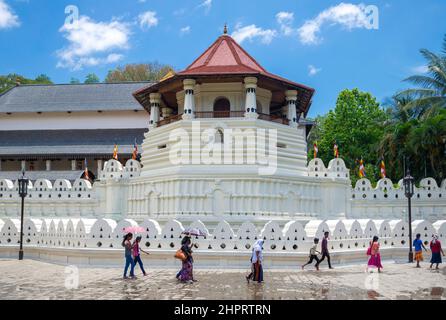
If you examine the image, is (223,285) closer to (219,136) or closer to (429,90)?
(219,136)

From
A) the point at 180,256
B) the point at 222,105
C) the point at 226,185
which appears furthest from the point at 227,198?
the point at 180,256

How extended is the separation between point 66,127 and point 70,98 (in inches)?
142

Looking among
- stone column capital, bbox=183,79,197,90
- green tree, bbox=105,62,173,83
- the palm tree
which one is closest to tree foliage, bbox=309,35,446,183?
the palm tree

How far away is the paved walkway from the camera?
495 inches

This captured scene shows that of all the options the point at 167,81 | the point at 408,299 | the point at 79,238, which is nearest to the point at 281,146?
the point at 167,81

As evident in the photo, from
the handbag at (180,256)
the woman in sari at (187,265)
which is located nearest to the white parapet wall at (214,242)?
the woman in sari at (187,265)

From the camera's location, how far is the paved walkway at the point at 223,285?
41.3ft

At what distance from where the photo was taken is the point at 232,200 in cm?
2522

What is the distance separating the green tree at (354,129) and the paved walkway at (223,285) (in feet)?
91.7

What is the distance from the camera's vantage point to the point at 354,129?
4616 centimetres

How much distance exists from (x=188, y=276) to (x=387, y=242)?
34.0ft

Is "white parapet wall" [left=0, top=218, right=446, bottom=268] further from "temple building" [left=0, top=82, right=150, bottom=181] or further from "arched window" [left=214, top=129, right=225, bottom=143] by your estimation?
"temple building" [left=0, top=82, right=150, bottom=181]

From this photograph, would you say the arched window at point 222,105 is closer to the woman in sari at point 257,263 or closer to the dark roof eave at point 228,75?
the dark roof eave at point 228,75
